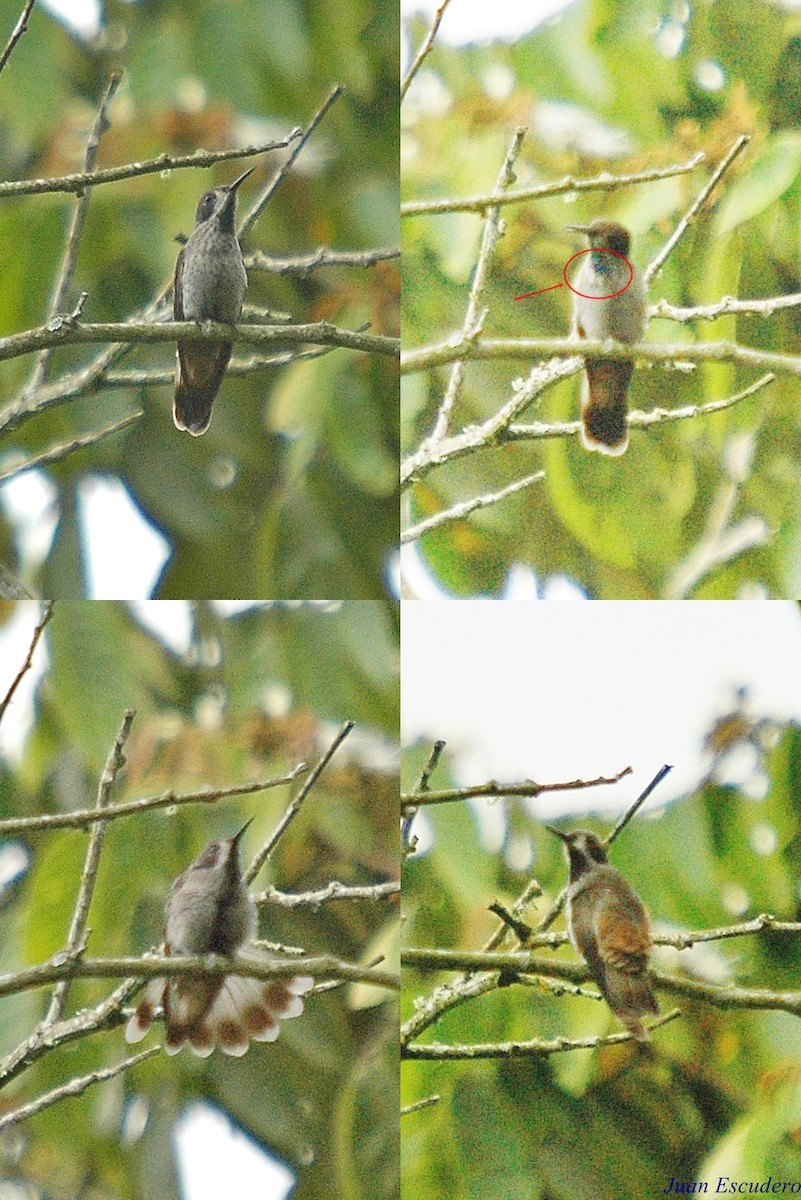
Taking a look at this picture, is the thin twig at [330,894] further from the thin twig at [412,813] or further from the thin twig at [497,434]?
the thin twig at [497,434]

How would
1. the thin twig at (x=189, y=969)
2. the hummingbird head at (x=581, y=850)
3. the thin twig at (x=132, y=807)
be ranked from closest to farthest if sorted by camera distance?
the thin twig at (x=132, y=807) → the thin twig at (x=189, y=969) → the hummingbird head at (x=581, y=850)

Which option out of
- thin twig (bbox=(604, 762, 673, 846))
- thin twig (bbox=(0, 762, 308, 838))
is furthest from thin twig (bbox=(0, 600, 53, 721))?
thin twig (bbox=(604, 762, 673, 846))

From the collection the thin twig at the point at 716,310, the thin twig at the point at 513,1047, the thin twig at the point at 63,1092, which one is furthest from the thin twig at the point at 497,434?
the thin twig at the point at 63,1092

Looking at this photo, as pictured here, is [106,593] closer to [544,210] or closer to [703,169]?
[544,210]

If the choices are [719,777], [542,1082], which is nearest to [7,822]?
[542,1082]

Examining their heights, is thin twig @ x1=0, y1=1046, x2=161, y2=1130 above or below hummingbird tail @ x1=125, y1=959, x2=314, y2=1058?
below

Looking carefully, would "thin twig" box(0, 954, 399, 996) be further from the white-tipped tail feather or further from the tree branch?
the tree branch

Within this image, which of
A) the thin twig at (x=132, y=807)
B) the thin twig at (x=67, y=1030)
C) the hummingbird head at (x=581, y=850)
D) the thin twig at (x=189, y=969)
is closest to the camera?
the thin twig at (x=132, y=807)

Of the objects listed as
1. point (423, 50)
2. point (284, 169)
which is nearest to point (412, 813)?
point (284, 169)
